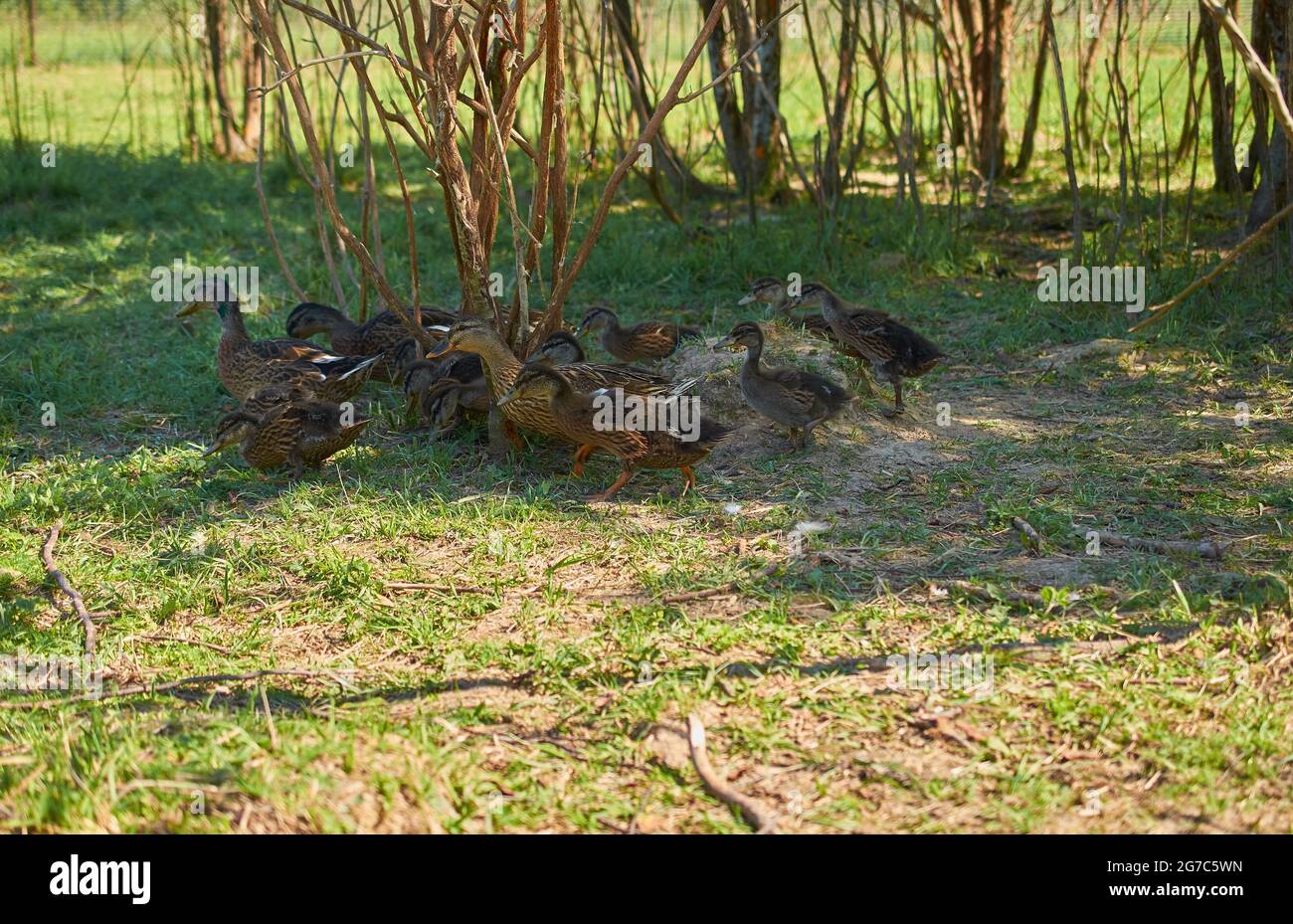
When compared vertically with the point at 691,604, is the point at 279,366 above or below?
above

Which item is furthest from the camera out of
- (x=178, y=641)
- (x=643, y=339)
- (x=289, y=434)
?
(x=643, y=339)

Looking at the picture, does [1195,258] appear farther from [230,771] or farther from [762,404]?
[230,771]

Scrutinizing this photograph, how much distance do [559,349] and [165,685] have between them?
325cm

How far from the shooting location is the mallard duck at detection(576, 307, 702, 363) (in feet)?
26.2

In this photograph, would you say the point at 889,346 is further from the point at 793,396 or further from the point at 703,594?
the point at 703,594

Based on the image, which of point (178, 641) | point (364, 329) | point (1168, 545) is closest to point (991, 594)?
point (1168, 545)

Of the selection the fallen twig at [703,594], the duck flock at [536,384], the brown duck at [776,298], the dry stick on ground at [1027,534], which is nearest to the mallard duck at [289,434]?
the duck flock at [536,384]

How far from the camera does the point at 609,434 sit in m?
6.12

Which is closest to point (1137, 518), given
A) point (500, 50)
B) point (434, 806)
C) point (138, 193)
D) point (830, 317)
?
point (830, 317)

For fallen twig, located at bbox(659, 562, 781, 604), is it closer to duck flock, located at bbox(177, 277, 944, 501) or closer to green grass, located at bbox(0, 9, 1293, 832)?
green grass, located at bbox(0, 9, 1293, 832)

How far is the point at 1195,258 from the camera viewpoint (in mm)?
8984

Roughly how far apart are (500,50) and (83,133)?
32.1ft

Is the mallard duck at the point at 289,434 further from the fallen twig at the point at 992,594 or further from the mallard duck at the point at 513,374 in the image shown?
the fallen twig at the point at 992,594

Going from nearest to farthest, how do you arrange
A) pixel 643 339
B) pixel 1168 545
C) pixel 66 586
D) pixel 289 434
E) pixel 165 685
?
pixel 165 685, pixel 66 586, pixel 1168 545, pixel 289 434, pixel 643 339
